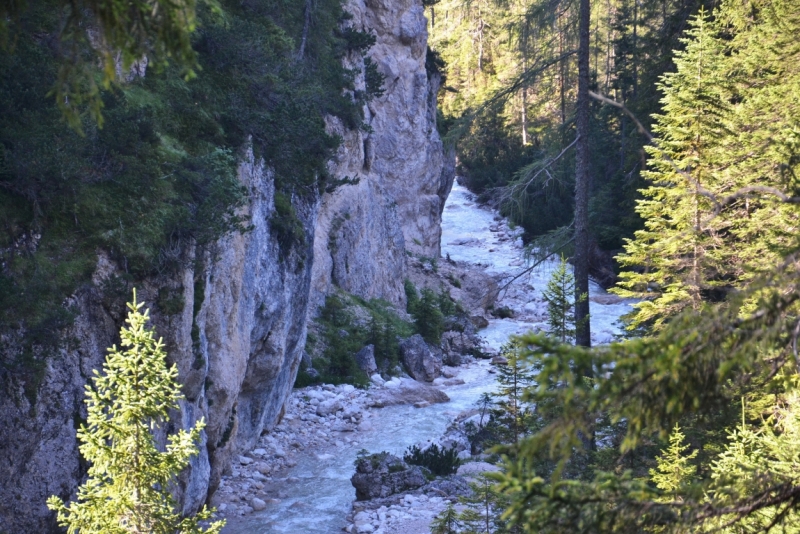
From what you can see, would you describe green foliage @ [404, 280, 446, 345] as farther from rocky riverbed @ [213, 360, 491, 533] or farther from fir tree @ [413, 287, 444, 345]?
rocky riverbed @ [213, 360, 491, 533]

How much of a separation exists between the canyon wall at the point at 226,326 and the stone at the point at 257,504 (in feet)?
2.85

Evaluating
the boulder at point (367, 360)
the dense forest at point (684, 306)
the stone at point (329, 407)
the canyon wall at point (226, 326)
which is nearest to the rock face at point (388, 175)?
the canyon wall at point (226, 326)

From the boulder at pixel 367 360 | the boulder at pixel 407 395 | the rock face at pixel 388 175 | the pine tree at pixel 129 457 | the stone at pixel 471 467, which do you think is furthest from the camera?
the rock face at pixel 388 175

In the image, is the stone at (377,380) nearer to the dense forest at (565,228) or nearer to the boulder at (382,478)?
the dense forest at (565,228)

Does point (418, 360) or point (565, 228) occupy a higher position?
point (565, 228)

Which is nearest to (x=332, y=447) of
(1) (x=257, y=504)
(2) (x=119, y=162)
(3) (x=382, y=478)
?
(3) (x=382, y=478)

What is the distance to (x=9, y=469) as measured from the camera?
697 centimetres

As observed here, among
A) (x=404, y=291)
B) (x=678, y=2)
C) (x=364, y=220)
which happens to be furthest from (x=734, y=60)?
(x=404, y=291)

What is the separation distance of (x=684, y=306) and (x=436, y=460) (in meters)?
6.79

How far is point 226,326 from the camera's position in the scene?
11898 mm

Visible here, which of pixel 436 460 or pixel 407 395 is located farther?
pixel 407 395

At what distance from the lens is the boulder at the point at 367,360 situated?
70.7 ft

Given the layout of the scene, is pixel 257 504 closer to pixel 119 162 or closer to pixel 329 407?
pixel 329 407

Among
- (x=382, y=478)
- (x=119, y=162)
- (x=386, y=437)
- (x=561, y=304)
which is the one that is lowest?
(x=386, y=437)
